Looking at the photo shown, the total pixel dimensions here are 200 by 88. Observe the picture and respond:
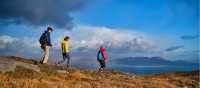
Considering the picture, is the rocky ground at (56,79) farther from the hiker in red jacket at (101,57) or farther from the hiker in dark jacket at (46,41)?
the hiker in red jacket at (101,57)

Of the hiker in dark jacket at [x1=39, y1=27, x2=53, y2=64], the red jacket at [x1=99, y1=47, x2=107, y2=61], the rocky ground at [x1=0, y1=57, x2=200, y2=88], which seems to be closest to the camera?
the rocky ground at [x1=0, y1=57, x2=200, y2=88]

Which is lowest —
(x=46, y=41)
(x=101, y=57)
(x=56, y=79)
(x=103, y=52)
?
(x=56, y=79)

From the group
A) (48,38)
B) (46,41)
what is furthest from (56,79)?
(48,38)

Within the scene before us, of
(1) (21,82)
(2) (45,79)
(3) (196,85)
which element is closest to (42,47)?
(2) (45,79)

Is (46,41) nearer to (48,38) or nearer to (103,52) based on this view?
(48,38)

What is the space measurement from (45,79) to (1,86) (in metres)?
4.08

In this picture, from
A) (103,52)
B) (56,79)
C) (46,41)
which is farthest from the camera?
(103,52)

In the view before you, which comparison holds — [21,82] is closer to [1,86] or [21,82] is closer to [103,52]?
[1,86]

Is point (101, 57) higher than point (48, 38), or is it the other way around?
point (48, 38)

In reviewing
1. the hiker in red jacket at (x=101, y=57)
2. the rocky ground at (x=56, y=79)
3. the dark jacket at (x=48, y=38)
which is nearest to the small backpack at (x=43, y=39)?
the dark jacket at (x=48, y=38)

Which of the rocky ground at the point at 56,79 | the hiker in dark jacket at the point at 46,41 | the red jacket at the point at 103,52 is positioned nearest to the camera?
the rocky ground at the point at 56,79

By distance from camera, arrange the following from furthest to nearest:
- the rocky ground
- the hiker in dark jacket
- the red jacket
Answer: the red jacket
the hiker in dark jacket
the rocky ground

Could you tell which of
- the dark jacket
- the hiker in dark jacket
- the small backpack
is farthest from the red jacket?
the small backpack

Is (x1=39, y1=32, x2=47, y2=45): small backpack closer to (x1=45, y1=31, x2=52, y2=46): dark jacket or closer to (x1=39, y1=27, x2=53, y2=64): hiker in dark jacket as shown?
(x1=39, y1=27, x2=53, y2=64): hiker in dark jacket
